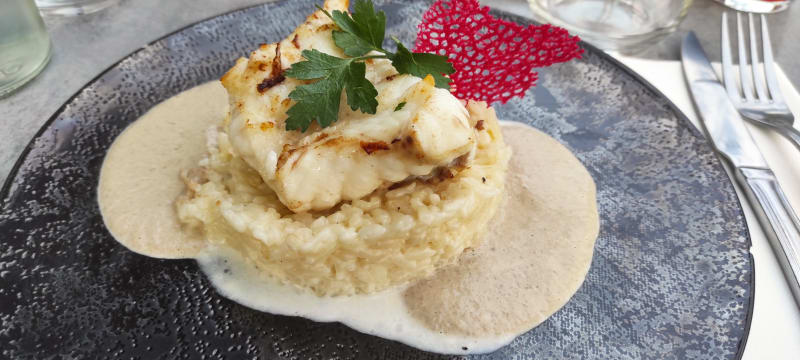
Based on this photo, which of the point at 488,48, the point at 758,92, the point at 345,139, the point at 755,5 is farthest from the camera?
the point at 755,5

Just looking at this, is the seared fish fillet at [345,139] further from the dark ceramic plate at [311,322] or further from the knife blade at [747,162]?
the knife blade at [747,162]

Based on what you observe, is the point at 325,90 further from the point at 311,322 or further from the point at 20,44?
the point at 20,44

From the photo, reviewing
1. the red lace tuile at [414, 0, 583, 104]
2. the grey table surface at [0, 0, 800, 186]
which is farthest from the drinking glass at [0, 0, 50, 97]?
the red lace tuile at [414, 0, 583, 104]

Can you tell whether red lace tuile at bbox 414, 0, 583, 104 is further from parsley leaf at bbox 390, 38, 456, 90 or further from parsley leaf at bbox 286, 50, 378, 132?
parsley leaf at bbox 286, 50, 378, 132

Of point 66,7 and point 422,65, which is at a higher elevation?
point 422,65

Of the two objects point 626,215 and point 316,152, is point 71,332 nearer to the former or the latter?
point 316,152

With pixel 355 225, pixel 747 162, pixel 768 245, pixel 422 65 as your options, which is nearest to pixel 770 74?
pixel 747 162

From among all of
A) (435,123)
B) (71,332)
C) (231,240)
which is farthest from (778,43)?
(71,332)
